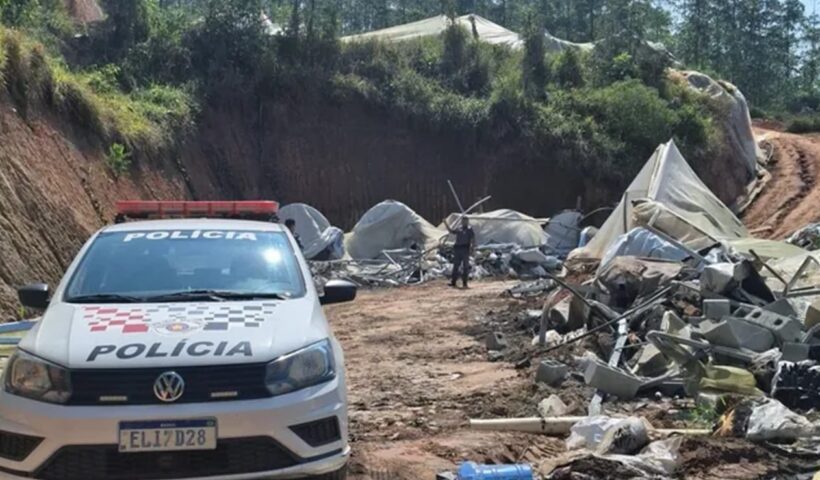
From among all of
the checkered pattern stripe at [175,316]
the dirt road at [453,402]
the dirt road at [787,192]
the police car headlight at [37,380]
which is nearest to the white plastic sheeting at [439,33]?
the dirt road at [787,192]

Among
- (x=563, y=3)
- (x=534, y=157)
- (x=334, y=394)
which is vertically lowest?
(x=534, y=157)

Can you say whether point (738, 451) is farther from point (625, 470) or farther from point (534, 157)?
point (534, 157)

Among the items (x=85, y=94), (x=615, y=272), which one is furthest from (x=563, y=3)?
(x=615, y=272)

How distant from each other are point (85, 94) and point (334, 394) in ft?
65.7

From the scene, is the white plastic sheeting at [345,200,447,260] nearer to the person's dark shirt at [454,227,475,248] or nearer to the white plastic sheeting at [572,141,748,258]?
the person's dark shirt at [454,227,475,248]

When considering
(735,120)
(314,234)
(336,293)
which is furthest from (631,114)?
(336,293)

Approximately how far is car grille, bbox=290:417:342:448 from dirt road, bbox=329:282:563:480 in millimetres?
1420

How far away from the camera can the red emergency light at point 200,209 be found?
8008 mm

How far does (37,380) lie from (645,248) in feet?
36.0

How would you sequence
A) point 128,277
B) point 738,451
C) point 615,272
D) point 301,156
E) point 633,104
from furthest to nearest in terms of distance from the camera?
point 633,104 < point 301,156 < point 615,272 < point 738,451 < point 128,277

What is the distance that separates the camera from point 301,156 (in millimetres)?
33000

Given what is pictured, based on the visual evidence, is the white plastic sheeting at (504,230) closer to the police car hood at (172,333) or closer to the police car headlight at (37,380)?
the police car hood at (172,333)

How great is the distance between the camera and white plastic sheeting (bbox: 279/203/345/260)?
24797mm

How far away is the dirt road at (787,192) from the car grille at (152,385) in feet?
86.8
